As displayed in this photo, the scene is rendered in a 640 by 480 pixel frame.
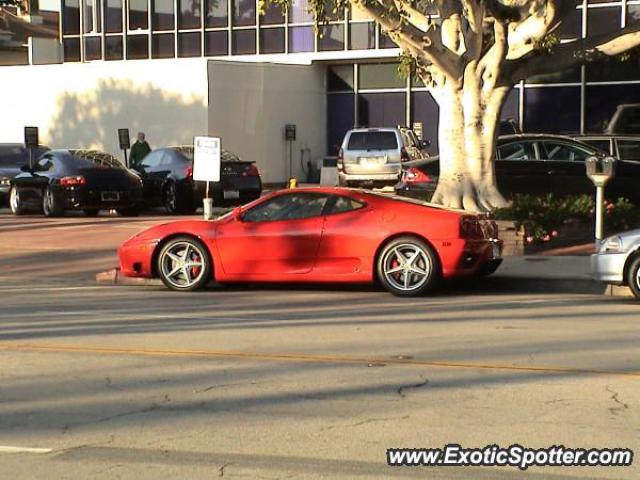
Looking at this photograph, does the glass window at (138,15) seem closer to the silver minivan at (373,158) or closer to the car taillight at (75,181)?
the silver minivan at (373,158)

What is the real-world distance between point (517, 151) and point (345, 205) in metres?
7.58

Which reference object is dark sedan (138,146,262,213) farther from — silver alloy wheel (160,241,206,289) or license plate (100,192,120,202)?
silver alloy wheel (160,241,206,289)

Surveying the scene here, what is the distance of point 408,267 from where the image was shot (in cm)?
1364

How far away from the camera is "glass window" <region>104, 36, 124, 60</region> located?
3881 centimetres

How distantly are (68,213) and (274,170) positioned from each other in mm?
9243

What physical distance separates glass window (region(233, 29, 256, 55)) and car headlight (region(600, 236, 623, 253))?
24.6m

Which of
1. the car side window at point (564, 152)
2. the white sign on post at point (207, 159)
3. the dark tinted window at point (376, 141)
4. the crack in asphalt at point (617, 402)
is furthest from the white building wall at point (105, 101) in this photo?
the crack in asphalt at point (617, 402)

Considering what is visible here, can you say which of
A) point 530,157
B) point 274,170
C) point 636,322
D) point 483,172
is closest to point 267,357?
point 636,322

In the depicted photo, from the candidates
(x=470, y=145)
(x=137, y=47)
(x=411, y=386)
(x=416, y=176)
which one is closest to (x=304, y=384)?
(x=411, y=386)

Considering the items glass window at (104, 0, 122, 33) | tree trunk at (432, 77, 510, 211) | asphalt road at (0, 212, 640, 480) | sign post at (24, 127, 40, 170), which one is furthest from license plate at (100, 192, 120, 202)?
glass window at (104, 0, 122, 33)

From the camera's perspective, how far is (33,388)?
27.0 ft

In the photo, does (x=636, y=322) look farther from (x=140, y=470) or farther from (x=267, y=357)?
(x=140, y=470)

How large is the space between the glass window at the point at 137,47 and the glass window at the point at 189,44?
1385mm

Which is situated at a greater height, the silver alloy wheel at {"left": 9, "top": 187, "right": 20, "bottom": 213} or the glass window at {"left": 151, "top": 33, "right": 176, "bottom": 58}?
the glass window at {"left": 151, "top": 33, "right": 176, "bottom": 58}
